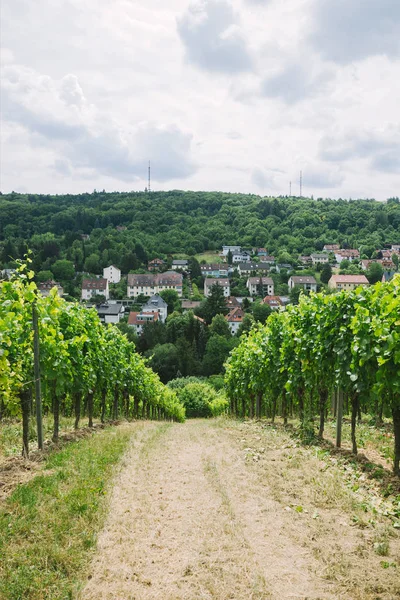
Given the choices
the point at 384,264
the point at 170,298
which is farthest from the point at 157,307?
the point at 384,264

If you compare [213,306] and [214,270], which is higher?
[214,270]

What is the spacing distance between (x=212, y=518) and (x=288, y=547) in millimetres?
1284

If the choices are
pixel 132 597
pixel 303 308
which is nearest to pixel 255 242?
pixel 303 308

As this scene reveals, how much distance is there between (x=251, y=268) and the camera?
138m

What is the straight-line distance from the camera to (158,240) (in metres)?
160

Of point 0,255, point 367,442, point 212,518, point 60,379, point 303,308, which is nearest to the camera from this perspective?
point 212,518

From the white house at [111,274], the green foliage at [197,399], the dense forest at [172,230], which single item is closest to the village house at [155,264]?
the dense forest at [172,230]

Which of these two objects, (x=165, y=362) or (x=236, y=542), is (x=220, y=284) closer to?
(x=165, y=362)

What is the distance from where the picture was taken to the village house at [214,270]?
136 m

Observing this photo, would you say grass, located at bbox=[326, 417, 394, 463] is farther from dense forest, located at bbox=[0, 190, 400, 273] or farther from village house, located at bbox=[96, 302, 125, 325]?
dense forest, located at bbox=[0, 190, 400, 273]

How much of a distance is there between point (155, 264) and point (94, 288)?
1177 inches

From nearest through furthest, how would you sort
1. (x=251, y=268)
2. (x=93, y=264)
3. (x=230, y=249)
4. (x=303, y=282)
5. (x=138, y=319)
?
(x=138, y=319)
(x=303, y=282)
(x=93, y=264)
(x=251, y=268)
(x=230, y=249)

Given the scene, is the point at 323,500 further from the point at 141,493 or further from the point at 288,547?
the point at 141,493

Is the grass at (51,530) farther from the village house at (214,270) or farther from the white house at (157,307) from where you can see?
the village house at (214,270)
